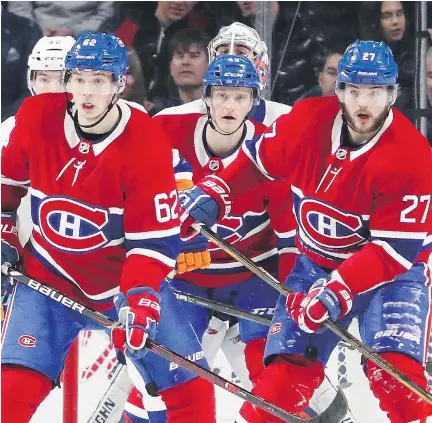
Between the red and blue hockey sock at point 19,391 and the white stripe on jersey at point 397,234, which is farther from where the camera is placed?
the white stripe on jersey at point 397,234

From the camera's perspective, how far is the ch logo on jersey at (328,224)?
3.78 m

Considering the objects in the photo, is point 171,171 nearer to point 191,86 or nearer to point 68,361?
point 68,361

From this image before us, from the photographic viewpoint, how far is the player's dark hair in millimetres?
5066

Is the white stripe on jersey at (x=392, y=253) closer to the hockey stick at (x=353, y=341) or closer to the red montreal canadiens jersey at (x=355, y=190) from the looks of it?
the red montreal canadiens jersey at (x=355, y=190)

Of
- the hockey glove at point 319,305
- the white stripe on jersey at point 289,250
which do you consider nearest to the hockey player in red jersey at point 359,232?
the hockey glove at point 319,305

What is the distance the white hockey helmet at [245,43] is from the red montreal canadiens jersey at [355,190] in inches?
27.8

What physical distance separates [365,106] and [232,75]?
578mm

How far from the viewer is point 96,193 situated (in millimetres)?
3557

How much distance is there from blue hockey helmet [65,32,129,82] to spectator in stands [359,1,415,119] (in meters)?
1.54

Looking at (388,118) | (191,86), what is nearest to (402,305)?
(388,118)

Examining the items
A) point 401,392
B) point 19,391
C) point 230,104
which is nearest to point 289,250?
point 230,104

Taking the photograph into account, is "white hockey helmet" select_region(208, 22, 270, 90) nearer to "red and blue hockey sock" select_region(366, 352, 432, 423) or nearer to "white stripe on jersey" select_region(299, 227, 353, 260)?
"white stripe on jersey" select_region(299, 227, 353, 260)

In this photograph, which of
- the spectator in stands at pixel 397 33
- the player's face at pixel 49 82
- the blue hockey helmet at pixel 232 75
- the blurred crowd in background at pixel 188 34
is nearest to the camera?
the blue hockey helmet at pixel 232 75

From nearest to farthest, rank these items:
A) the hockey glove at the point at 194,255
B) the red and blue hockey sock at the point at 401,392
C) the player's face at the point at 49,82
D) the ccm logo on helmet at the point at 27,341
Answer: the ccm logo on helmet at the point at 27,341 → the red and blue hockey sock at the point at 401,392 → the hockey glove at the point at 194,255 → the player's face at the point at 49,82
